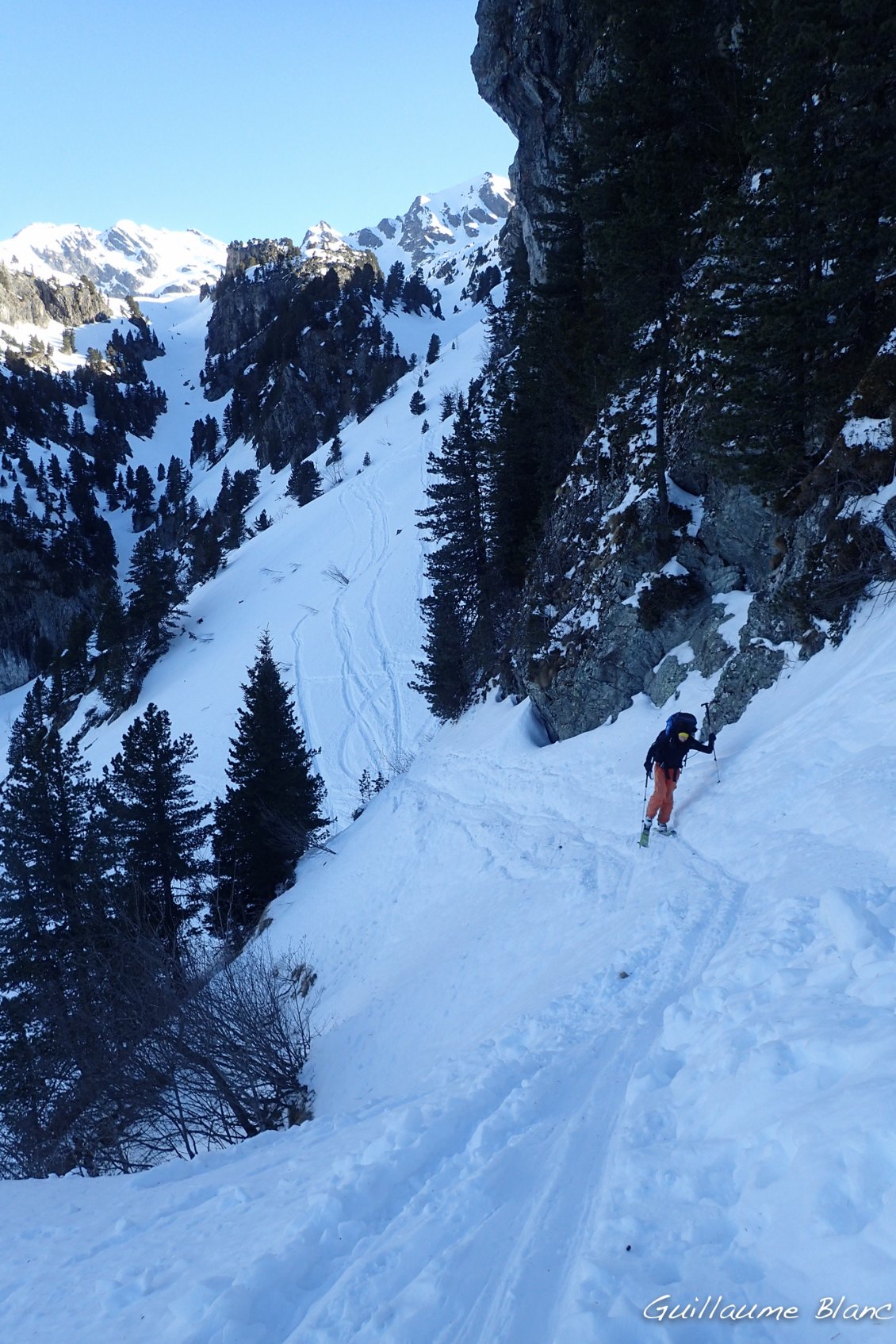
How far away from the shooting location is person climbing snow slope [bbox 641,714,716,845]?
9.08m

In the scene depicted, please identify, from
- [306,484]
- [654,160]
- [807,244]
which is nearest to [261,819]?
[807,244]

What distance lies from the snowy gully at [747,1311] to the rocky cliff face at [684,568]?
9148 mm

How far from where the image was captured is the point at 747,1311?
2.71 m

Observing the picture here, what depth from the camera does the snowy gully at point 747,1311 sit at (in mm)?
2486

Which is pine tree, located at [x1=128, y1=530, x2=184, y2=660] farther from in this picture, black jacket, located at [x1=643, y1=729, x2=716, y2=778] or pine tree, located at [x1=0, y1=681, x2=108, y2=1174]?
black jacket, located at [x1=643, y1=729, x2=716, y2=778]

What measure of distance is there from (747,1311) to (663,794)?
6.76 metres

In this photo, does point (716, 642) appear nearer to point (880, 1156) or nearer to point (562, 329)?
point (880, 1156)

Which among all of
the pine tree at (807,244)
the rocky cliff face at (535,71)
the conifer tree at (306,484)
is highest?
the conifer tree at (306,484)

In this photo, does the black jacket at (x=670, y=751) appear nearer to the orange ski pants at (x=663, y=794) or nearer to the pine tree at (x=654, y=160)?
the orange ski pants at (x=663, y=794)

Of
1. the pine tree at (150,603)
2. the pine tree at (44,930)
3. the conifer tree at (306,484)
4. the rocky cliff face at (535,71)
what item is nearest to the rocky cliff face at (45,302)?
the conifer tree at (306,484)

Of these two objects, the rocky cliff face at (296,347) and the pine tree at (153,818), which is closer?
the pine tree at (153,818)

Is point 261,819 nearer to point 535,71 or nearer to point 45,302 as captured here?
point 535,71

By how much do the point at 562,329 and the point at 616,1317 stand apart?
2464 centimetres

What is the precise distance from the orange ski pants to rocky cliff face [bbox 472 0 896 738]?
3047mm
